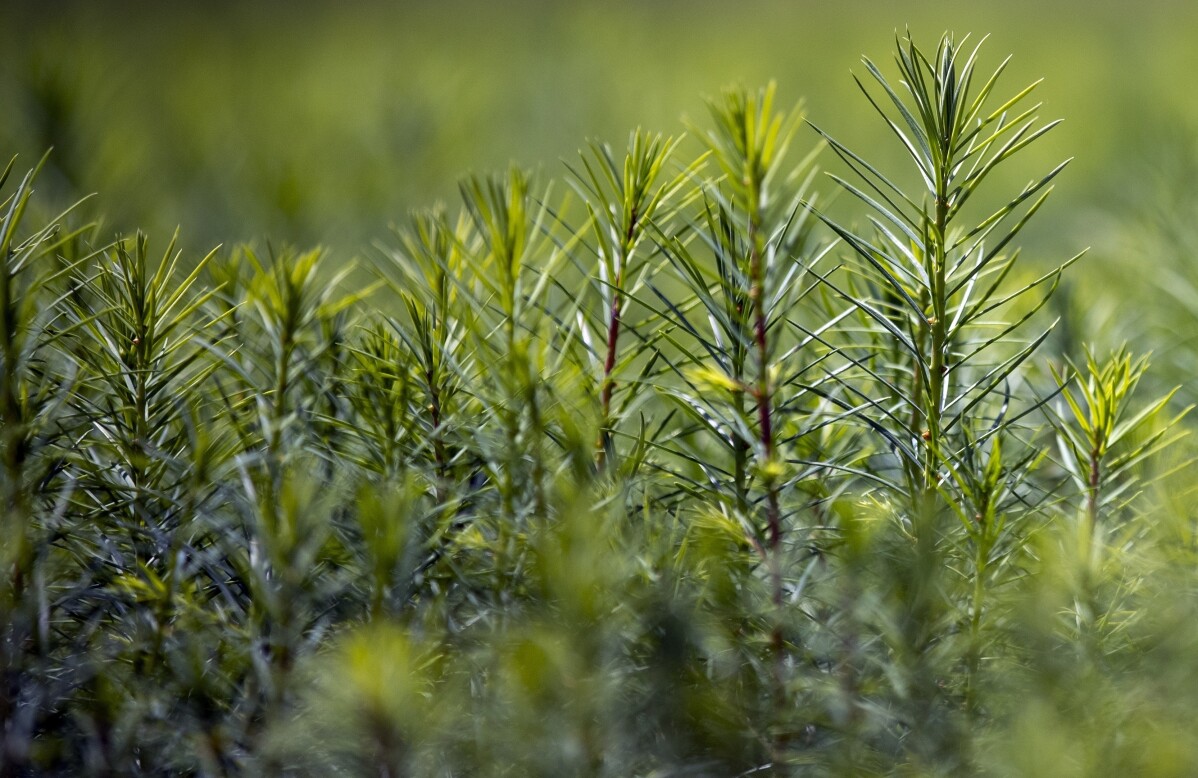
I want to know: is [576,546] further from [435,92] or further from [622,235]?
[435,92]

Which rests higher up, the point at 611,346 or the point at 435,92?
the point at 435,92

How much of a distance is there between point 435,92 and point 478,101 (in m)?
0.05

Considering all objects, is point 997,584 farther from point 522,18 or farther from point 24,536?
point 522,18

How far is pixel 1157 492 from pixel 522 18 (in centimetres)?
101

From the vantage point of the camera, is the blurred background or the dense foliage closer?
the dense foliage

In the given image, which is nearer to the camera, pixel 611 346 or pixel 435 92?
pixel 611 346

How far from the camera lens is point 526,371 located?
19 centimetres

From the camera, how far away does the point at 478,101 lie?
872 millimetres

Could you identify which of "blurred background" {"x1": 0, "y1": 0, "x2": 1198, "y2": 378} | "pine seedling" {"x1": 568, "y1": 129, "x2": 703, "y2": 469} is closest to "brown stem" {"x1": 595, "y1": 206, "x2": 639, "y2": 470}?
"pine seedling" {"x1": 568, "y1": 129, "x2": 703, "y2": 469}

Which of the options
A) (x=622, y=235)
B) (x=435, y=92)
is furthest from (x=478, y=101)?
(x=622, y=235)

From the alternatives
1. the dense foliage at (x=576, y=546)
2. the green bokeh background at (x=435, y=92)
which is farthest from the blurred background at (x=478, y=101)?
the dense foliage at (x=576, y=546)

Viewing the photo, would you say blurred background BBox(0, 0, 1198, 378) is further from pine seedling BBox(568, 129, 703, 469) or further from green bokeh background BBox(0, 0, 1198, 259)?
pine seedling BBox(568, 129, 703, 469)

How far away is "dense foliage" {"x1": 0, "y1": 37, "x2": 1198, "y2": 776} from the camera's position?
0.18m

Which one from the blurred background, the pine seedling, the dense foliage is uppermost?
the blurred background
